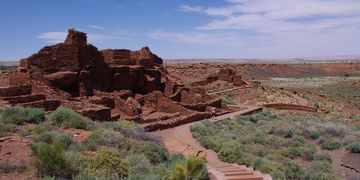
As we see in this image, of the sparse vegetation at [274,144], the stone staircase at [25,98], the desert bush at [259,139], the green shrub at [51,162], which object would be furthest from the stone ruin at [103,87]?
the green shrub at [51,162]

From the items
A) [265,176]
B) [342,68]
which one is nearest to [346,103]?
[265,176]

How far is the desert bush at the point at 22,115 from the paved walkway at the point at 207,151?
4.06 m

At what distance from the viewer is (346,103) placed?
40031mm

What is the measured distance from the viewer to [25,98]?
55.3ft

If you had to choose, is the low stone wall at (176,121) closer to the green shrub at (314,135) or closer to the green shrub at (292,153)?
the green shrub at (292,153)

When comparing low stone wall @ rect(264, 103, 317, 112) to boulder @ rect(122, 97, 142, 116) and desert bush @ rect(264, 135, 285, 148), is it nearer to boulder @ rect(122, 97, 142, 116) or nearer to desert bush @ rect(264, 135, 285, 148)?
boulder @ rect(122, 97, 142, 116)

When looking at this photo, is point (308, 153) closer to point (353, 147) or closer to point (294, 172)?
point (353, 147)

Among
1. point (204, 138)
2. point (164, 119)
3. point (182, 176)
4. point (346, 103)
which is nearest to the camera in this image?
point (182, 176)

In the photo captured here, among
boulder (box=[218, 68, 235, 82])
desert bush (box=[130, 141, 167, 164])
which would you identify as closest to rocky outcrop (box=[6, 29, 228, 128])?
desert bush (box=[130, 141, 167, 164])

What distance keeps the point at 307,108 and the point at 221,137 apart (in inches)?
680

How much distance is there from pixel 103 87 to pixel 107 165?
52.5 ft

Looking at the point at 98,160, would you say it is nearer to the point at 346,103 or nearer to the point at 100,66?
the point at 100,66

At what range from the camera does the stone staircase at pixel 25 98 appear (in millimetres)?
16156

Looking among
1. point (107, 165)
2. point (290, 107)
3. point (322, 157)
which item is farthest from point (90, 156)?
point (290, 107)
